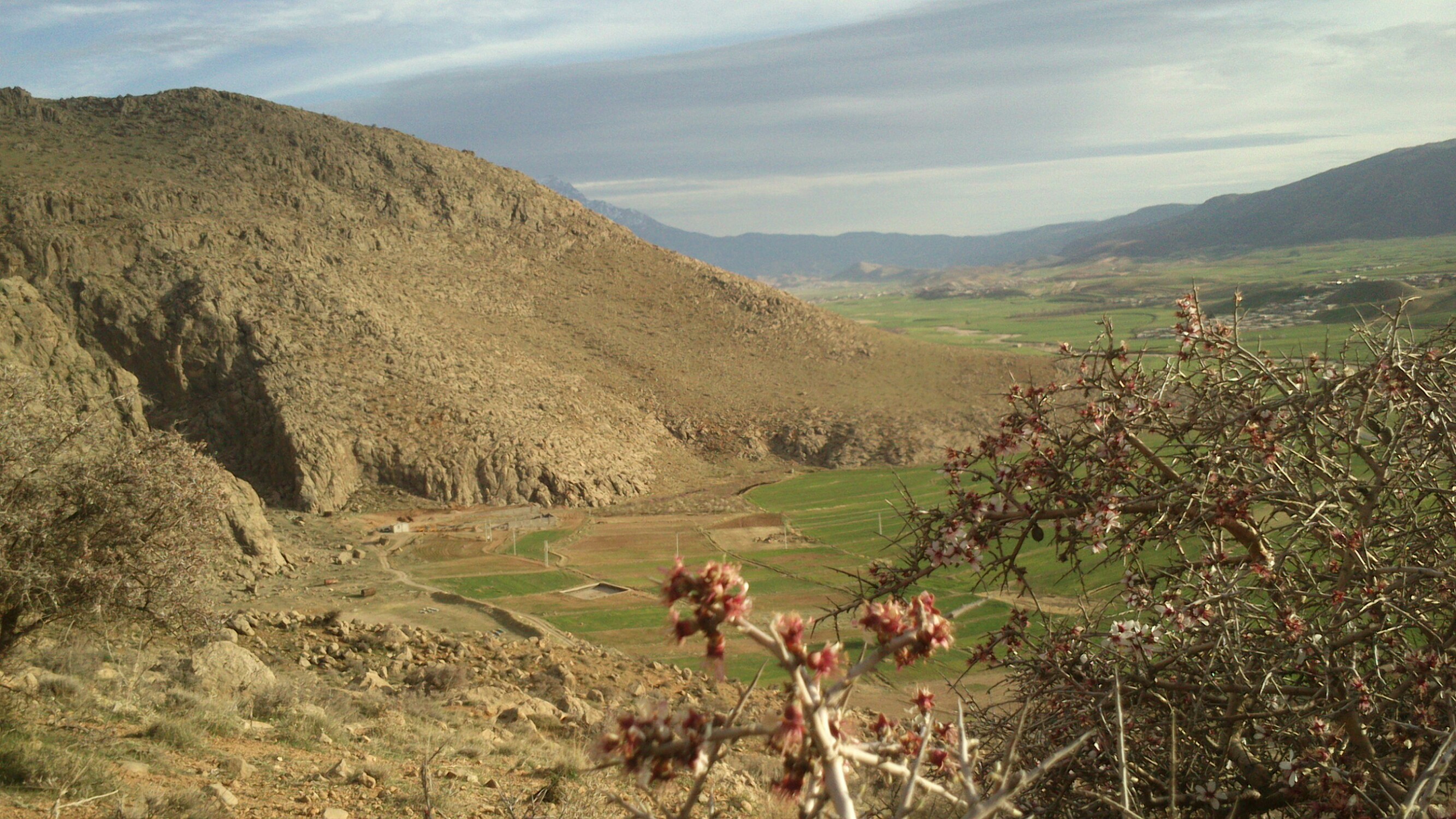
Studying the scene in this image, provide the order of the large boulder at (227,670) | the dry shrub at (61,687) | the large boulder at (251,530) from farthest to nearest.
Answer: the large boulder at (251,530) < the large boulder at (227,670) < the dry shrub at (61,687)

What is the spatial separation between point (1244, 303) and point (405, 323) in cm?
7464

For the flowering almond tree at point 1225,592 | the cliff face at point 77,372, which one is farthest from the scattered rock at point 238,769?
the cliff face at point 77,372

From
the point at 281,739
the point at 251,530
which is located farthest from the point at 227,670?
the point at 251,530

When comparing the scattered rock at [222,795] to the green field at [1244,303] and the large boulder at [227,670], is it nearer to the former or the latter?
the large boulder at [227,670]

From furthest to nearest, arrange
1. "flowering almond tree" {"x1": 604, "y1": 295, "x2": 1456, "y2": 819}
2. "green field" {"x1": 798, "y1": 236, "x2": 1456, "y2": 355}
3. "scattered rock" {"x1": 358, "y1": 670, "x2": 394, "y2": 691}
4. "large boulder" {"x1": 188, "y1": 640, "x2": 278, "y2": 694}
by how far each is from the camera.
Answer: "green field" {"x1": 798, "y1": 236, "x2": 1456, "y2": 355} → "scattered rock" {"x1": 358, "y1": 670, "x2": 394, "y2": 691} → "large boulder" {"x1": 188, "y1": 640, "x2": 278, "y2": 694} → "flowering almond tree" {"x1": 604, "y1": 295, "x2": 1456, "y2": 819}

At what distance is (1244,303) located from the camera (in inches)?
3364

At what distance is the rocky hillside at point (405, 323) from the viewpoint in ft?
125

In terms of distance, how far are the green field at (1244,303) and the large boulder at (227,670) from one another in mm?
43658

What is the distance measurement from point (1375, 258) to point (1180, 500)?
174 meters

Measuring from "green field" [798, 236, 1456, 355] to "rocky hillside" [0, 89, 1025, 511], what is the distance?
22.7 meters

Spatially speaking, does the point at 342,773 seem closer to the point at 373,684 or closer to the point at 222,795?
the point at 222,795

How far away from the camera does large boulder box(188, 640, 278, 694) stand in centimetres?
1168

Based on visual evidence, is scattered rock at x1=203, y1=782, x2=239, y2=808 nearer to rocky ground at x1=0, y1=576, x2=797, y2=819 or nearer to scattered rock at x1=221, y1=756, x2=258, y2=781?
rocky ground at x1=0, y1=576, x2=797, y2=819

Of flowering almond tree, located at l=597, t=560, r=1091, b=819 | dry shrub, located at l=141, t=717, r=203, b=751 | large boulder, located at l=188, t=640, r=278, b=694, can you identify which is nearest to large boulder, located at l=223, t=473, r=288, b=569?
large boulder, located at l=188, t=640, r=278, b=694
